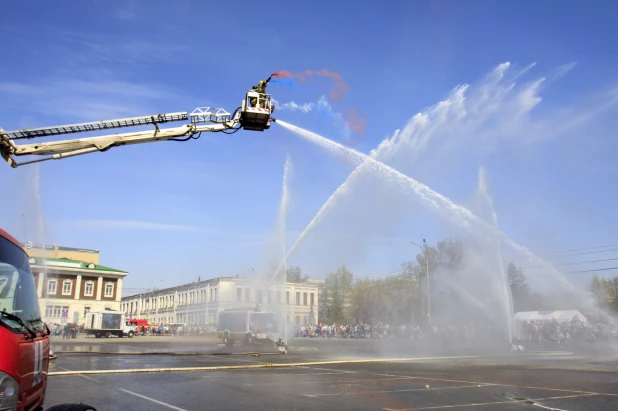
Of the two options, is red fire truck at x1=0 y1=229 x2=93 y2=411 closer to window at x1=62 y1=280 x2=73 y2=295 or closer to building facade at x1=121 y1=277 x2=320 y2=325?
building facade at x1=121 y1=277 x2=320 y2=325

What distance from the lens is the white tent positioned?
41906 millimetres

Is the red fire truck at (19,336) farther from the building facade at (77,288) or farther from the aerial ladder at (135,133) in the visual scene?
the building facade at (77,288)

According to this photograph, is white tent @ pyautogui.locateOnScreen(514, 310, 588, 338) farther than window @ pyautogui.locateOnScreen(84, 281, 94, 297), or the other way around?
window @ pyautogui.locateOnScreen(84, 281, 94, 297)

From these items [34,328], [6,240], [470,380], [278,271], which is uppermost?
[278,271]

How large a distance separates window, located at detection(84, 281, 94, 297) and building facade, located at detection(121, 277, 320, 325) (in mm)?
13551

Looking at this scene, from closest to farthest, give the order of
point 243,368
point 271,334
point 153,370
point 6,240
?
point 6,240 → point 153,370 → point 243,368 → point 271,334

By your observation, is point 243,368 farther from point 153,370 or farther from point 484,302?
point 484,302

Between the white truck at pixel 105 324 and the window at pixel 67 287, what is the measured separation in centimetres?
2112

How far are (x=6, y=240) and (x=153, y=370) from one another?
48.7 ft

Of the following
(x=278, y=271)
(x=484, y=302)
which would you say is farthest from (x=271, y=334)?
(x=484, y=302)

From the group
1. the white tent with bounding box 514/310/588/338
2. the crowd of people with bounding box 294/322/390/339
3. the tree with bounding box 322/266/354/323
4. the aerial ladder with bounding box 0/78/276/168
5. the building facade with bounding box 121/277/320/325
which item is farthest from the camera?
the tree with bounding box 322/266/354/323

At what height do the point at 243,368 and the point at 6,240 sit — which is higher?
the point at 6,240

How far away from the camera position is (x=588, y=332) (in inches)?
1651

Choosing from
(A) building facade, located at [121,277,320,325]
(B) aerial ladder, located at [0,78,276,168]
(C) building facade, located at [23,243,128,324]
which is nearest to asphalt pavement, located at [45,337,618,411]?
(B) aerial ladder, located at [0,78,276,168]
